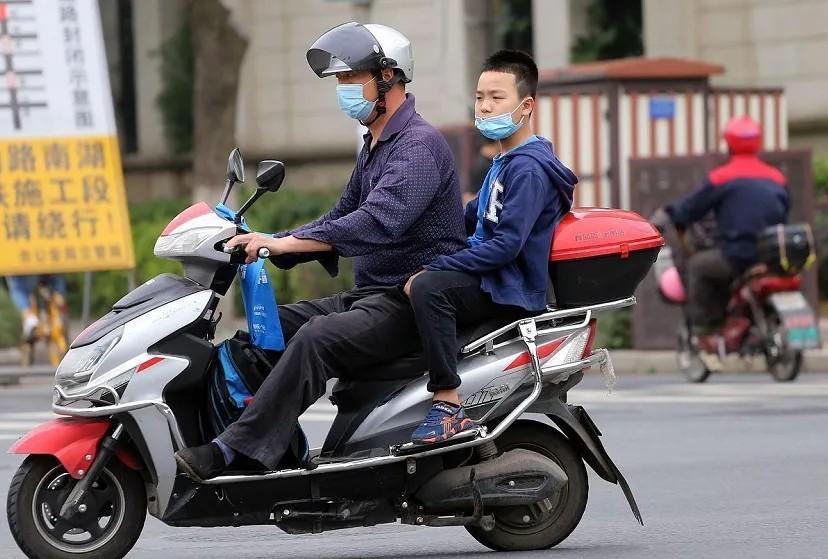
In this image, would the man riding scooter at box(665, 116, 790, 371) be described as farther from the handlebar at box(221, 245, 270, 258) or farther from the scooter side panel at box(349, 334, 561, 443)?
the handlebar at box(221, 245, 270, 258)

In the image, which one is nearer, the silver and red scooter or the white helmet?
the silver and red scooter

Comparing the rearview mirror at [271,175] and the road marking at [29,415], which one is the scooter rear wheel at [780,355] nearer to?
the road marking at [29,415]

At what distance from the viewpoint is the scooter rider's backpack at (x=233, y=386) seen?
6.17 metres

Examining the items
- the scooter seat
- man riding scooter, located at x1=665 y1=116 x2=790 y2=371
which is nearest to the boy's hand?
the scooter seat

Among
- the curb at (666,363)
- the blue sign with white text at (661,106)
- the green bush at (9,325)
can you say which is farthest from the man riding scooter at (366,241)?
the green bush at (9,325)

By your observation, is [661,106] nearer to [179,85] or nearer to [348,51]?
[348,51]

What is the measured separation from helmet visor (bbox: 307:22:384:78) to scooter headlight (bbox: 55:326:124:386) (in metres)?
1.12

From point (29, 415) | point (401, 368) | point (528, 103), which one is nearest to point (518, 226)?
point (528, 103)

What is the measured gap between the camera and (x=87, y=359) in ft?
19.8

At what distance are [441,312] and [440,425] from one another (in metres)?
0.37

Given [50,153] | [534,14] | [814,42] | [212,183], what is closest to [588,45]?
[534,14]

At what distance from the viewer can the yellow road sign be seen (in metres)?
15.5

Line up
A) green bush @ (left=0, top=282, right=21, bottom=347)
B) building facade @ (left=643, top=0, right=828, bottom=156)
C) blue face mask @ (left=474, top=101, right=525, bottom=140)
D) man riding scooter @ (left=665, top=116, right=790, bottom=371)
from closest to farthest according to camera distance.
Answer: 1. blue face mask @ (left=474, top=101, right=525, bottom=140)
2. man riding scooter @ (left=665, top=116, right=790, bottom=371)
3. green bush @ (left=0, top=282, right=21, bottom=347)
4. building facade @ (left=643, top=0, right=828, bottom=156)

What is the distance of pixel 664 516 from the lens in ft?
24.2
